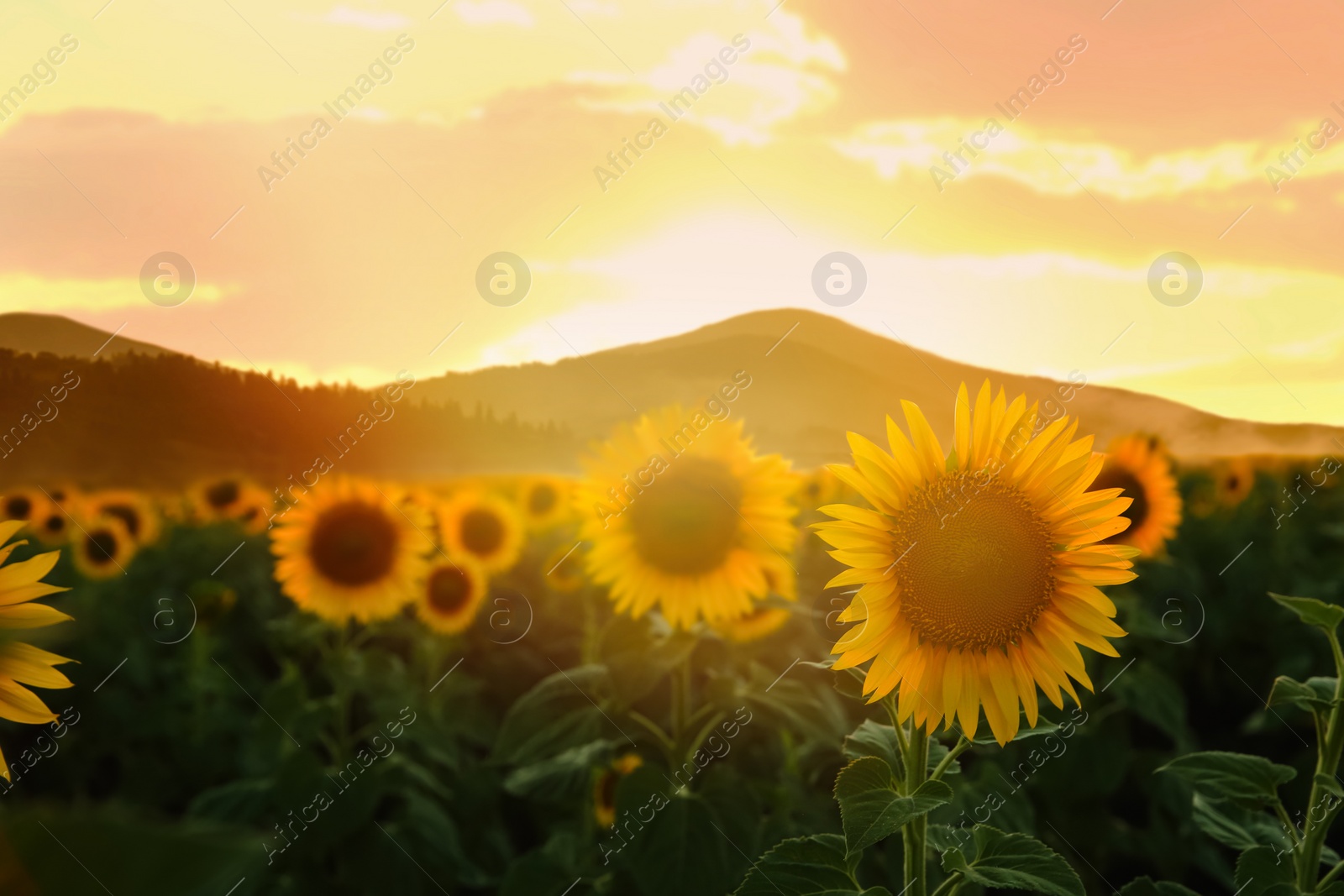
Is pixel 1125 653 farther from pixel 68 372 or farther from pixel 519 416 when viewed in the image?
pixel 68 372

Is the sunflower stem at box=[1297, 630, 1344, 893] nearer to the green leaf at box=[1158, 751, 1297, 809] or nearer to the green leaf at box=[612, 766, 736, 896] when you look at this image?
the green leaf at box=[1158, 751, 1297, 809]

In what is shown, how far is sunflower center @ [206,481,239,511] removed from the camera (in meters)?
8.47

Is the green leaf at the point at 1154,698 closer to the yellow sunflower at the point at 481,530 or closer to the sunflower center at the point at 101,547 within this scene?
the yellow sunflower at the point at 481,530

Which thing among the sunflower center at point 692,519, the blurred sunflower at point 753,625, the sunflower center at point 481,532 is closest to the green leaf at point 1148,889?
the blurred sunflower at point 753,625

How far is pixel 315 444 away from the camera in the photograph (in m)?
4.76

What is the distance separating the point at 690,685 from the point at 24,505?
7.53 meters

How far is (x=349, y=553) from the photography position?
4977mm

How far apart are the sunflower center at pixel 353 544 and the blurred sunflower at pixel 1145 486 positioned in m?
4.24

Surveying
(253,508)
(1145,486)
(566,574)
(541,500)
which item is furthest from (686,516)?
(253,508)

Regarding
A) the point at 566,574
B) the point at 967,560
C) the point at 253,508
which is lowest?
the point at 566,574

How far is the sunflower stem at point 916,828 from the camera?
175 centimetres

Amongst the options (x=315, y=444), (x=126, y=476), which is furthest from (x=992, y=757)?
(x=126, y=476)

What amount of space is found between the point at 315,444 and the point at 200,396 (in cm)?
161

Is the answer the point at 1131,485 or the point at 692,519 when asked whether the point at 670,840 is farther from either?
the point at 1131,485
